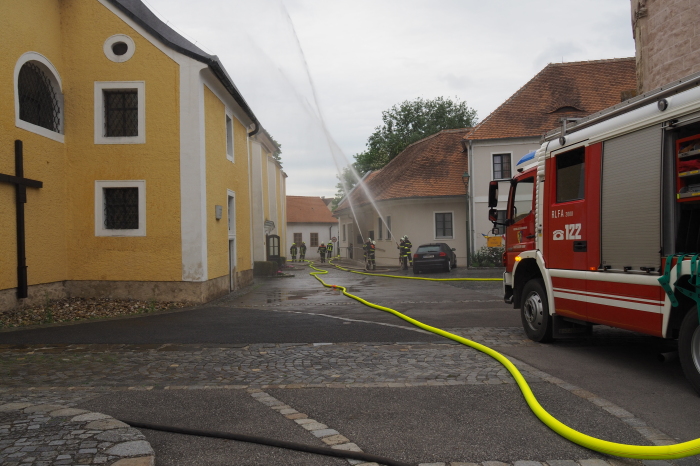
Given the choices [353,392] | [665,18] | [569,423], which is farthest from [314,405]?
[665,18]

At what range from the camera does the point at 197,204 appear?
13.9 meters

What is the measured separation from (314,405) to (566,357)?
3615 millimetres

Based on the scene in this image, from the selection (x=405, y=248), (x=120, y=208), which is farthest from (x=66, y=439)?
(x=405, y=248)

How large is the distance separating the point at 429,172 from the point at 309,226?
34.4 meters

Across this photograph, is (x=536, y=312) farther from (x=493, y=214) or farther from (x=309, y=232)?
(x=309, y=232)

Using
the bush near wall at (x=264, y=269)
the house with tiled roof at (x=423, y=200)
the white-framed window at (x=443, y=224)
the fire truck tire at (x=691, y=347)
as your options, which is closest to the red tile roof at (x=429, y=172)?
the house with tiled roof at (x=423, y=200)

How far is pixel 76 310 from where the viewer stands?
1249 cm

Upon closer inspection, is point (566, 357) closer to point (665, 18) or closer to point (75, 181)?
point (665, 18)

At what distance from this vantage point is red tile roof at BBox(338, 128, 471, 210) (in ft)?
102

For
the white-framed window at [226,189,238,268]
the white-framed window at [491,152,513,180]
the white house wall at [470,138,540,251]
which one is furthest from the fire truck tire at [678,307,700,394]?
the white-framed window at [491,152,513,180]

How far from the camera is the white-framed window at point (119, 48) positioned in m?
14.1

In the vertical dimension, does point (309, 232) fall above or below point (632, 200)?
below

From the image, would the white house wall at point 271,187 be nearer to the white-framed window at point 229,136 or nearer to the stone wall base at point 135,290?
the white-framed window at point 229,136

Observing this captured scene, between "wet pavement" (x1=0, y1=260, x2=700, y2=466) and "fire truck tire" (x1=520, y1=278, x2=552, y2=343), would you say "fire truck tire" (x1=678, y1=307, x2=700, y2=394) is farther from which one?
"fire truck tire" (x1=520, y1=278, x2=552, y2=343)
